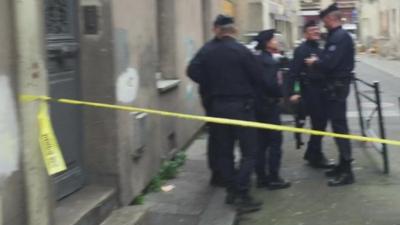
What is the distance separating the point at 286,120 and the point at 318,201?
5732mm

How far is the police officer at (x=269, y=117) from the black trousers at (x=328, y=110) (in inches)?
23.4

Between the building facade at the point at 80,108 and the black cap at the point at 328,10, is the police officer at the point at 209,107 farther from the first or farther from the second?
the black cap at the point at 328,10

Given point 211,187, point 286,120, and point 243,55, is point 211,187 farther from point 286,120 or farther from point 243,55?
point 286,120

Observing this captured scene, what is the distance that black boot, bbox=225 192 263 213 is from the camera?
6012mm

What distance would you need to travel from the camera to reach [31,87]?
3738 millimetres

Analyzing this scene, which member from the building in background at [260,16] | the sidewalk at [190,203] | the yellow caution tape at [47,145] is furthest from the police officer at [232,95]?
the building in background at [260,16]

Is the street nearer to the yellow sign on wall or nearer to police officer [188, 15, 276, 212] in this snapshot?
police officer [188, 15, 276, 212]

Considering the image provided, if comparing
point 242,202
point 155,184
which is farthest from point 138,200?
point 242,202

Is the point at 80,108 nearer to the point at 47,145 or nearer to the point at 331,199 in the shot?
the point at 47,145

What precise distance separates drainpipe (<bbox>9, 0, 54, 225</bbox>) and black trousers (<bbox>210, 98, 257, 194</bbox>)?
7.59ft

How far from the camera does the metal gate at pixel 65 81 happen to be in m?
4.93

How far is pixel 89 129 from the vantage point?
5.55m

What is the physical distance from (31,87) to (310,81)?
417 centimetres

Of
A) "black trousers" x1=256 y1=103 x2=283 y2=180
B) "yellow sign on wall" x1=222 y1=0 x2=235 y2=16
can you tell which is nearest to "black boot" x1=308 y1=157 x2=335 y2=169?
"black trousers" x1=256 y1=103 x2=283 y2=180
